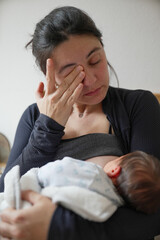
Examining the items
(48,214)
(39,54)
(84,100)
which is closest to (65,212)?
(48,214)

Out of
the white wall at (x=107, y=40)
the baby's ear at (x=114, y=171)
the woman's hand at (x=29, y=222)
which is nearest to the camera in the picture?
the woman's hand at (x=29, y=222)

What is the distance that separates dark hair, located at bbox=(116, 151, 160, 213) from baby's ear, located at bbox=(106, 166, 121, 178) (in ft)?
0.04

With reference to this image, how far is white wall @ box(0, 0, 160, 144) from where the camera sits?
183 centimetres

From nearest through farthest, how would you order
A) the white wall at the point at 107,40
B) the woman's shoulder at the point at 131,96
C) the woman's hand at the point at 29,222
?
1. the woman's hand at the point at 29,222
2. the woman's shoulder at the point at 131,96
3. the white wall at the point at 107,40

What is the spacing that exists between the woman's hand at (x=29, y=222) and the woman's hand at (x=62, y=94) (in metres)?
0.37

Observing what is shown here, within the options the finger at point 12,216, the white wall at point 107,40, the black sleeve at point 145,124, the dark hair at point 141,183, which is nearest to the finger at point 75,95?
the black sleeve at point 145,124

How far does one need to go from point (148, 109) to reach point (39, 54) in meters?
0.51

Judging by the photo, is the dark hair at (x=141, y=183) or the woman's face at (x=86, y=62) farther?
the woman's face at (x=86, y=62)

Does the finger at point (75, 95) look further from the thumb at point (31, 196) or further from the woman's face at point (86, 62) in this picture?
the thumb at point (31, 196)

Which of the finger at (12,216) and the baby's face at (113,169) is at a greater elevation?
the finger at (12,216)

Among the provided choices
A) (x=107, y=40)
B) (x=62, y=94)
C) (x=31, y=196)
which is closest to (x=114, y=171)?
(x=31, y=196)

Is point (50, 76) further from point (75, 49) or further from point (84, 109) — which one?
point (84, 109)

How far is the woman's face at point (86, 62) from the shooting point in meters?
0.89

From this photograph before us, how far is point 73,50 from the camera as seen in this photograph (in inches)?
34.6
